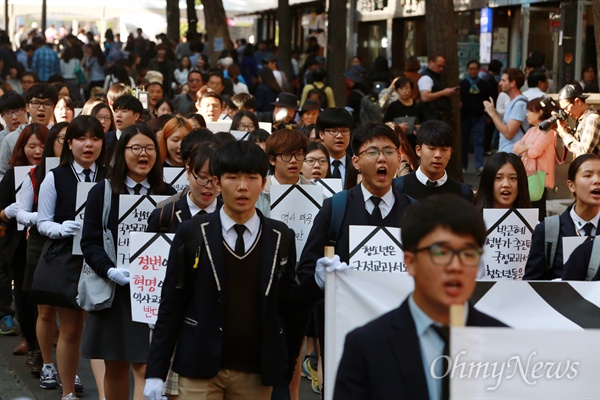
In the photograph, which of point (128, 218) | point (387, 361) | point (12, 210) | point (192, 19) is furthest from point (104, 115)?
point (192, 19)

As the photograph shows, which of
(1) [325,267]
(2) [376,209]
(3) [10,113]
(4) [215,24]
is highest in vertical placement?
(4) [215,24]

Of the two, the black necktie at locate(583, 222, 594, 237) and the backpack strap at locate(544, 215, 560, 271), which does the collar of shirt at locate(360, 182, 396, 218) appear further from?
the black necktie at locate(583, 222, 594, 237)

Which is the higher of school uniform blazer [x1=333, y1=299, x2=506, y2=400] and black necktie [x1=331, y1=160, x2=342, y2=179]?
black necktie [x1=331, y1=160, x2=342, y2=179]

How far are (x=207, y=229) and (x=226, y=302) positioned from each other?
0.34 meters

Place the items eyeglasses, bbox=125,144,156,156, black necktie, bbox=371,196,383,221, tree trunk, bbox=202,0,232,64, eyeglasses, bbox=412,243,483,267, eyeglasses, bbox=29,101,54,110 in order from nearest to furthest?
eyeglasses, bbox=412,243,483,267 → black necktie, bbox=371,196,383,221 → eyeglasses, bbox=125,144,156,156 → eyeglasses, bbox=29,101,54,110 → tree trunk, bbox=202,0,232,64

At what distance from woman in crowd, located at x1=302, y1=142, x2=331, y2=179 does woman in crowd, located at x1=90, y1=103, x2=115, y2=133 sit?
2450 millimetres

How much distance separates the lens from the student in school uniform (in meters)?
7.03

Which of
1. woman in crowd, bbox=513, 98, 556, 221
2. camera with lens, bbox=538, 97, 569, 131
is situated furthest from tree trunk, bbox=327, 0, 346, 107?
camera with lens, bbox=538, 97, 569, 131

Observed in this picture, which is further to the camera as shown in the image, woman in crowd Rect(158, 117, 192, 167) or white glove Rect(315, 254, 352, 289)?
woman in crowd Rect(158, 117, 192, 167)

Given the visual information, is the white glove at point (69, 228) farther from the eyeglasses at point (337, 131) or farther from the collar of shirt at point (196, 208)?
the eyeglasses at point (337, 131)

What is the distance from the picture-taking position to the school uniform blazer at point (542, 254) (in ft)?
22.0

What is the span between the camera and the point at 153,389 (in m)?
5.30

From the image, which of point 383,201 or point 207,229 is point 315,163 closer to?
point 383,201

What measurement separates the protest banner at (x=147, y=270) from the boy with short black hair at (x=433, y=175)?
178 centimetres
